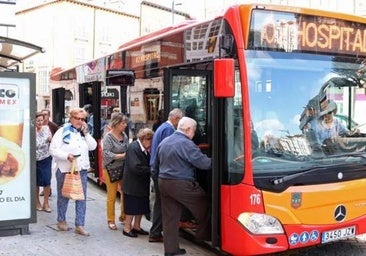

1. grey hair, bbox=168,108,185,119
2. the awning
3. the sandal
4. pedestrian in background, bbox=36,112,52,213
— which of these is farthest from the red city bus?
pedestrian in background, bbox=36,112,52,213

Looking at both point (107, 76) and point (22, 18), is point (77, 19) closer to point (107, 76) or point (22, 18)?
point (22, 18)

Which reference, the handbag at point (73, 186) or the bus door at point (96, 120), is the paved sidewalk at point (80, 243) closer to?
the handbag at point (73, 186)

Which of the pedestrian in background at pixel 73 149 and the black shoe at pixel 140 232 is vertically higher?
the pedestrian in background at pixel 73 149

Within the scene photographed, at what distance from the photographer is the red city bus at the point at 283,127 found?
4.84 m

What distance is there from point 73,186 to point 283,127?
8.72ft

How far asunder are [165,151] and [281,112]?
1257 millimetres

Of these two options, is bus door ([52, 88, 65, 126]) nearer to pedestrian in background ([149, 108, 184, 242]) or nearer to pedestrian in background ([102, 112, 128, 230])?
pedestrian in background ([102, 112, 128, 230])

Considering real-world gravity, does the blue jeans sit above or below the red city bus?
below

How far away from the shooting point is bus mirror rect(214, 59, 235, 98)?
4.65 metres

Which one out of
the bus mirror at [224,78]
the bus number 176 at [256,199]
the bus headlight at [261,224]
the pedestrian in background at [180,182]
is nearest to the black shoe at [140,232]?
the pedestrian in background at [180,182]

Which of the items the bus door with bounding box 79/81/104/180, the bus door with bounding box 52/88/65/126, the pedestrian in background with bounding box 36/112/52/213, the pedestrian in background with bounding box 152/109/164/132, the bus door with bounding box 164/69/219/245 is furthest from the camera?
the bus door with bounding box 52/88/65/126

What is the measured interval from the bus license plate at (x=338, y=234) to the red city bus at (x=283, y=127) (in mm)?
10

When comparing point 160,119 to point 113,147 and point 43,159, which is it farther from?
point 43,159

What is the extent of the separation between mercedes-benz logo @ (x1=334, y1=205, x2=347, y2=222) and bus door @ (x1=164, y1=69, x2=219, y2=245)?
1.25m
